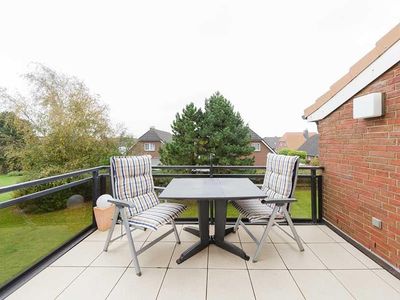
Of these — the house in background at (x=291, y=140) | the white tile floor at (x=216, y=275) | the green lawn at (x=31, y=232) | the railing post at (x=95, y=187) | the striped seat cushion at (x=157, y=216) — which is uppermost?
the house in background at (x=291, y=140)

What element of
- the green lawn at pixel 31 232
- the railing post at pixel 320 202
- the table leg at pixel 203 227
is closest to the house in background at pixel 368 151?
the railing post at pixel 320 202

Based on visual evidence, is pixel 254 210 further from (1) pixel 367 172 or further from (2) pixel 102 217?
(2) pixel 102 217

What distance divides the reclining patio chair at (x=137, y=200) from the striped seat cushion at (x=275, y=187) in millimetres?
755

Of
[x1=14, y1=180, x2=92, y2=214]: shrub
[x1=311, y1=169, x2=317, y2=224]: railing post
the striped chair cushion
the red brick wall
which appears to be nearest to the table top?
the striped chair cushion

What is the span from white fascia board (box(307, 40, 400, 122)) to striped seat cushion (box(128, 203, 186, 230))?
2323 millimetres

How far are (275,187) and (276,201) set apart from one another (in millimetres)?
580

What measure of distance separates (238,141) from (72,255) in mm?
10670

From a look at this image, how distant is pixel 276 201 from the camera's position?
7.91ft

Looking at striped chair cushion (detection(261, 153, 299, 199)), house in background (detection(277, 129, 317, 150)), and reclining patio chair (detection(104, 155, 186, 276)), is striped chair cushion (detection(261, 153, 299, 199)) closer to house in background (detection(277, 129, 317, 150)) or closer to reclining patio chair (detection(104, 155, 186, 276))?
reclining patio chair (detection(104, 155, 186, 276))

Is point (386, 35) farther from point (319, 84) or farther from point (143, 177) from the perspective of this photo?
point (319, 84)

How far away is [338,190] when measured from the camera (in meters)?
3.15

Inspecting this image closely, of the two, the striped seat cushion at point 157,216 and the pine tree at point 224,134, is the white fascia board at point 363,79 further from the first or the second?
the pine tree at point 224,134

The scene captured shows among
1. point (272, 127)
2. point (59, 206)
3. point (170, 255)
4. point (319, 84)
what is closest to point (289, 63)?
point (319, 84)

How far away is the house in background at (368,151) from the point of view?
7.19ft
